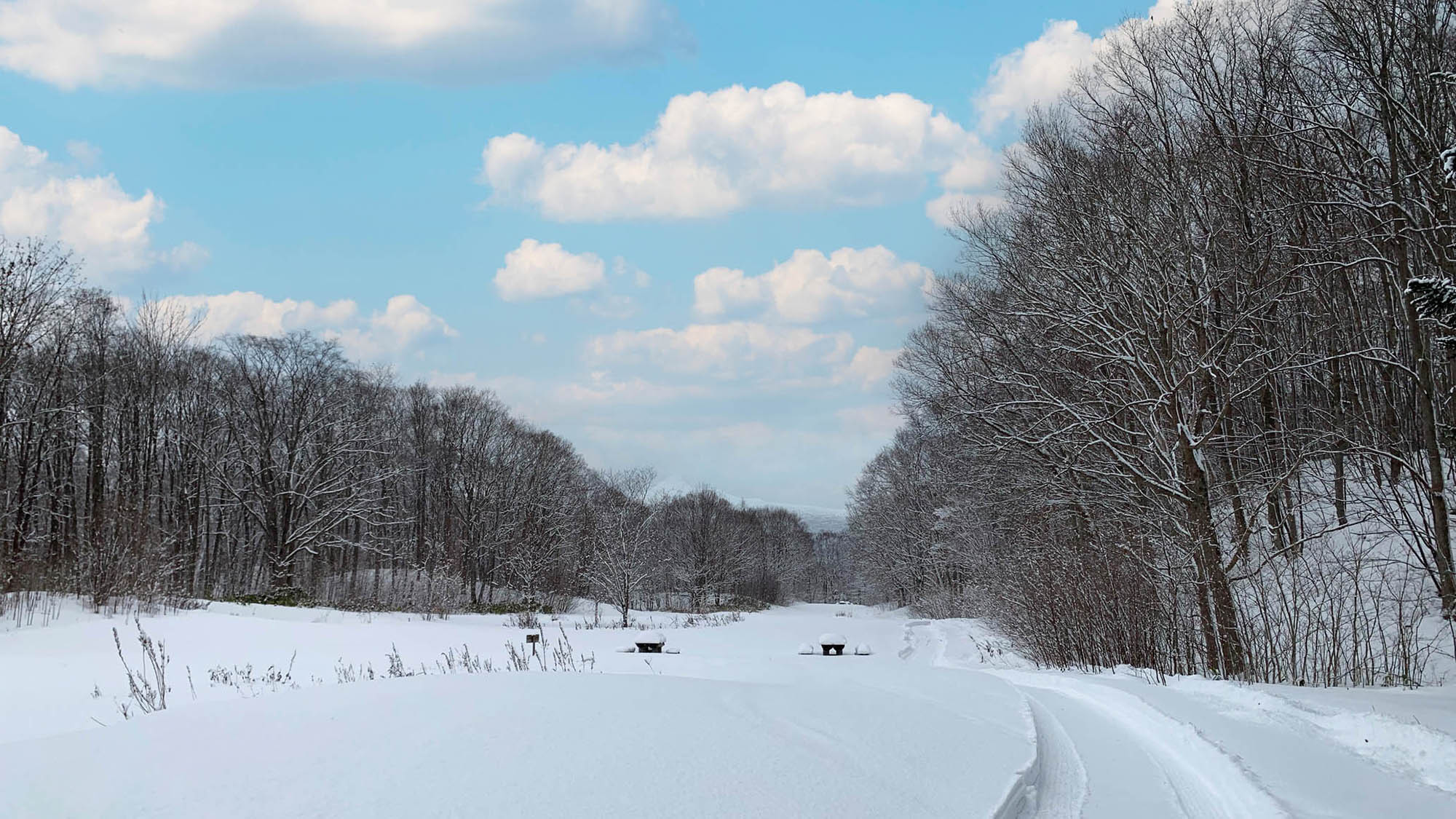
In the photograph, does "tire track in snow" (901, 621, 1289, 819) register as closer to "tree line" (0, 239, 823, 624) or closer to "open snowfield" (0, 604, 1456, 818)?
"open snowfield" (0, 604, 1456, 818)

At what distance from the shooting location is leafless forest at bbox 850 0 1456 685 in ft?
36.6

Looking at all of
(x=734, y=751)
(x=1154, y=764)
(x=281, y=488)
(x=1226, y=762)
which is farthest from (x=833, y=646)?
(x=281, y=488)

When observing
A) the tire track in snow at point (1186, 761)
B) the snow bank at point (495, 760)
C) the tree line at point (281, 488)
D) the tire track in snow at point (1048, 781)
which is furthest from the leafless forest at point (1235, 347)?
the tree line at point (281, 488)

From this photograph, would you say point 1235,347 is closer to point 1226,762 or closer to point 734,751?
point 1226,762

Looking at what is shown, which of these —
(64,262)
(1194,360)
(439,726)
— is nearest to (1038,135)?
(1194,360)

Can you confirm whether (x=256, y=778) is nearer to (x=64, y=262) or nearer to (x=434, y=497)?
(x=64, y=262)

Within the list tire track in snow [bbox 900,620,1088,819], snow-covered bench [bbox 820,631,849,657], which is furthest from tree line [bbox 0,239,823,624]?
tire track in snow [bbox 900,620,1088,819]

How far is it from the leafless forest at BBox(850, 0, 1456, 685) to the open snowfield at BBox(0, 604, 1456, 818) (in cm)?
353

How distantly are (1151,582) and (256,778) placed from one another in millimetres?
11010

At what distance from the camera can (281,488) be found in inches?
1375

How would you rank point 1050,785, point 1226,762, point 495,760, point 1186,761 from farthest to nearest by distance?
1. point 1186,761
2. point 1226,762
3. point 1050,785
4. point 495,760

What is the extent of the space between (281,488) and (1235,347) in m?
33.7

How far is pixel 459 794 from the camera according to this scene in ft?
10.8

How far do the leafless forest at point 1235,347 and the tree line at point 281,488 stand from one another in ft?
58.4
